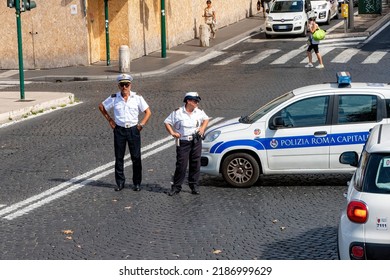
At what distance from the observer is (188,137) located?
15609mm

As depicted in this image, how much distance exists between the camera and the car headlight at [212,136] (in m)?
16.3

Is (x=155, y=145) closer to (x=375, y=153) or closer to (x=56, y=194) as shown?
(x=56, y=194)

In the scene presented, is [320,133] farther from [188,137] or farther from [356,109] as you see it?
[188,137]

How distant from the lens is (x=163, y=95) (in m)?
28.7

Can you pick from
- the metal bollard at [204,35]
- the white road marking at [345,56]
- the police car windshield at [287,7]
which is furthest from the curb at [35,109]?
the police car windshield at [287,7]

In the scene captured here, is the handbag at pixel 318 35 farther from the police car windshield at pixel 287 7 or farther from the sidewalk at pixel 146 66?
the police car windshield at pixel 287 7

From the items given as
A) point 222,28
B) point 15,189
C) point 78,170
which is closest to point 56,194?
point 15,189

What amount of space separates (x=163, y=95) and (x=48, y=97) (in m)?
3.23

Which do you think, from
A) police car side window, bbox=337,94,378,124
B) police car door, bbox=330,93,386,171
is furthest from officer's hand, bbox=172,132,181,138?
police car side window, bbox=337,94,378,124

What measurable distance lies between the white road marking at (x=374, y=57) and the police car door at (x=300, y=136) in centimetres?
1992

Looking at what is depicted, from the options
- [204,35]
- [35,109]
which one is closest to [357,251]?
[35,109]

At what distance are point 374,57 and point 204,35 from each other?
8446mm

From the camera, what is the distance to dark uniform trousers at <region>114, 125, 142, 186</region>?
1606cm

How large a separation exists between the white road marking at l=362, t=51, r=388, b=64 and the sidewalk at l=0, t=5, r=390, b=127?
6430 millimetres
